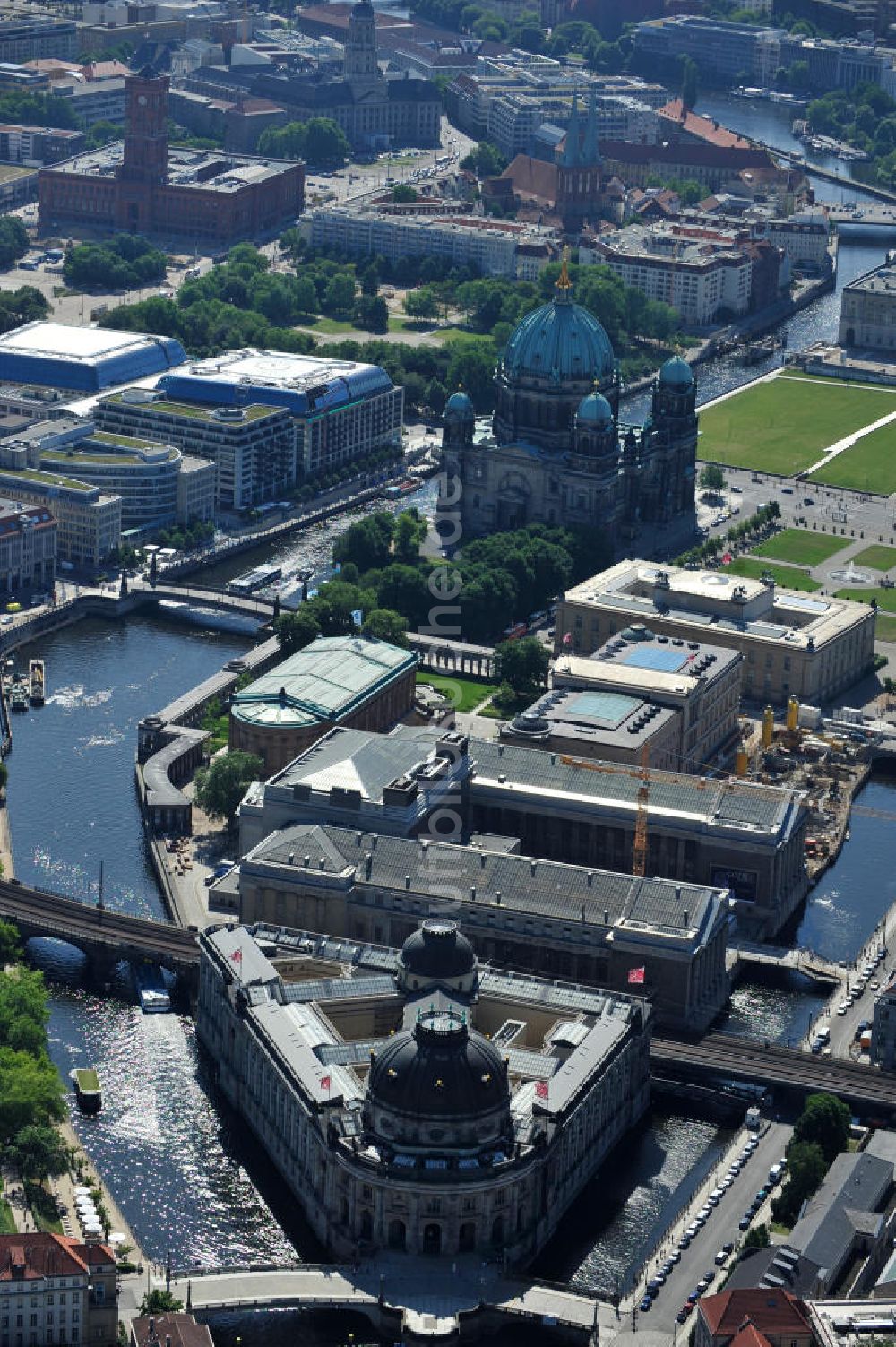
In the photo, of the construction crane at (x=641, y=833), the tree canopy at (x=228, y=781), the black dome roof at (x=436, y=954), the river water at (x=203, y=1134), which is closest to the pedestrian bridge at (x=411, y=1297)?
the river water at (x=203, y=1134)

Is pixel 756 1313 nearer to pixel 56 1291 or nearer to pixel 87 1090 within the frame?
pixel 56 1291

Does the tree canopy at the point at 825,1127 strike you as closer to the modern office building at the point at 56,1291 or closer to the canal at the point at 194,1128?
the canal at the point at 194,1128

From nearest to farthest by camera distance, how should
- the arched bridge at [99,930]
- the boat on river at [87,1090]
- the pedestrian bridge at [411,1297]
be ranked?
1. the pedestrian bridge at [411,1297]
2. the boat on river at [87,1090]
3. the arched bridge at [99,930]

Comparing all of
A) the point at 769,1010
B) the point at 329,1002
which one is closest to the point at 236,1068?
the point at 329,1002

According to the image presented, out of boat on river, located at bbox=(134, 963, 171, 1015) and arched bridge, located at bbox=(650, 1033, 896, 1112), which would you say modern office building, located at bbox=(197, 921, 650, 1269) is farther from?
boat on river, located at bbox=(134, 963, 171, 1015)

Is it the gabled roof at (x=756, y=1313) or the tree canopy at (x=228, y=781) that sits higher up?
the gabled roof at (x=756, y=1313)

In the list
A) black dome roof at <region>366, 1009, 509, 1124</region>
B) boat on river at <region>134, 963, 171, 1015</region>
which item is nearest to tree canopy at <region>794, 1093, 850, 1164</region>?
black dome roof at <region>366, 1009, 509, 1124</region>

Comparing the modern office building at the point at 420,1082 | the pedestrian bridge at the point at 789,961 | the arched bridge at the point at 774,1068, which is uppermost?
the modern office building at the point at 420,1082
